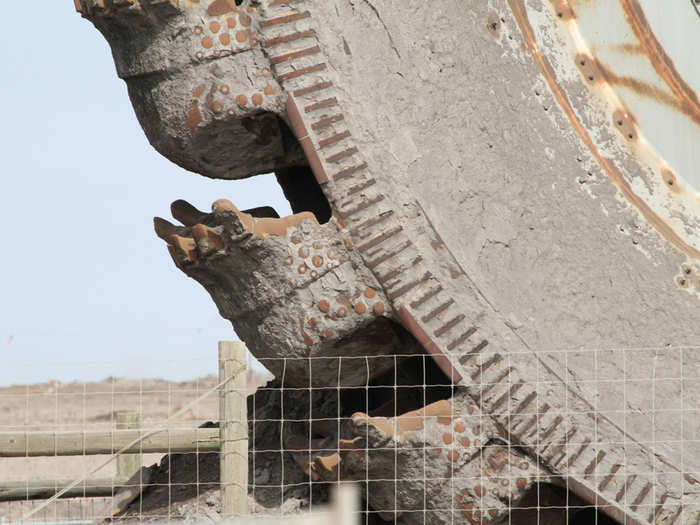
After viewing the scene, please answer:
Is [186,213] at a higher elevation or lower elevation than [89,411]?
higher

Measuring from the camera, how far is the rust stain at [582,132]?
5.18 metres

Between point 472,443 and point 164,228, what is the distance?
1.52 meters

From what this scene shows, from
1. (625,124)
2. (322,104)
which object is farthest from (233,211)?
(625,124)

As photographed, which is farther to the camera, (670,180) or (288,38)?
(670,180)

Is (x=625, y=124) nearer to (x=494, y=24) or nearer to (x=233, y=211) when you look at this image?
(x=494, y=24)

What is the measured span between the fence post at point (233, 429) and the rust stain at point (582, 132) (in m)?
1.72

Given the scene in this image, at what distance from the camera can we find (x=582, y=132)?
520cm

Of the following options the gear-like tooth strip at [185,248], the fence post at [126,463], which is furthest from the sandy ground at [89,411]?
the gear-like tooth strip at [185,248]

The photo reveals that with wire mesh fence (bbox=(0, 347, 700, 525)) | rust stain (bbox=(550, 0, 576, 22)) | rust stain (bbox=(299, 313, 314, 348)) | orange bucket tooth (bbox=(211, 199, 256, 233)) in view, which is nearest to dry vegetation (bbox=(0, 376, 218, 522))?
wire mesh fence (bbox=(0, 347, 700, 525))

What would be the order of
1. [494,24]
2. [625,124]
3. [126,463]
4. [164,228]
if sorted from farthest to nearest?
[126,463]
[625,124]
[494,24]
[164,228]

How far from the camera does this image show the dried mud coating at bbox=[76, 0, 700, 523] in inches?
186

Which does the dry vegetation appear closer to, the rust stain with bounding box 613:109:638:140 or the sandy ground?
the sandy ground

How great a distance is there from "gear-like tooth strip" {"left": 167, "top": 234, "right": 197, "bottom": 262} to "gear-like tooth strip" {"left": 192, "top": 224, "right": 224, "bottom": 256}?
0.07m

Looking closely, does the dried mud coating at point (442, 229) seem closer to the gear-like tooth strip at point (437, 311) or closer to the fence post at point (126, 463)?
the gear-like tooth strip at point (437, 311)
